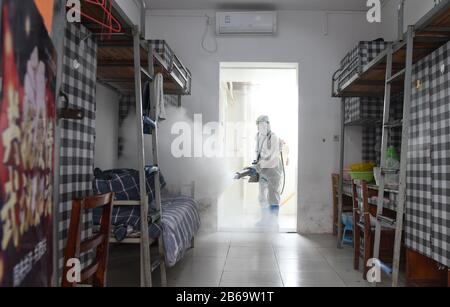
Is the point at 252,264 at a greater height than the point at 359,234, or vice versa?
the point at 359,234

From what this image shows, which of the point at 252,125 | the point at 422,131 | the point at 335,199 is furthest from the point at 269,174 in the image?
the point at 422,131

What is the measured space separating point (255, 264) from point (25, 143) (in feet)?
8.75

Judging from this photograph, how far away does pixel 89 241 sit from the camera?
1447mm

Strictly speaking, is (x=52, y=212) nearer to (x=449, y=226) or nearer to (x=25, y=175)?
(x=25, y=175)

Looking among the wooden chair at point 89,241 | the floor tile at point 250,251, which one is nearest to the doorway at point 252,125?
the floor tile at point 250,251

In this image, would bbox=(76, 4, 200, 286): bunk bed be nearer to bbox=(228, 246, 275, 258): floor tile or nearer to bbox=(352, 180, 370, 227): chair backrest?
bbox=(228, 246, 275, 258): floor tile

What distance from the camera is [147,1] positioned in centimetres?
454

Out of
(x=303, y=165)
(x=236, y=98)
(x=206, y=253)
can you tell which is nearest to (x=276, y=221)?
(x=303, y=165)

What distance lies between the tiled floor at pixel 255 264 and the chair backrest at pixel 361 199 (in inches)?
20.0

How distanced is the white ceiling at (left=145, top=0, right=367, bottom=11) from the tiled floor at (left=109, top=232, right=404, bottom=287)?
301cm

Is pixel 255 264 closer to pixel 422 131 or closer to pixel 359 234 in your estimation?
pixel 359 234

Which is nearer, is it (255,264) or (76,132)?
(76,132)

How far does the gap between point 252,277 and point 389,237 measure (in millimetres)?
1334

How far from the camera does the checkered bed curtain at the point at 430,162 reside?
2271 mm
